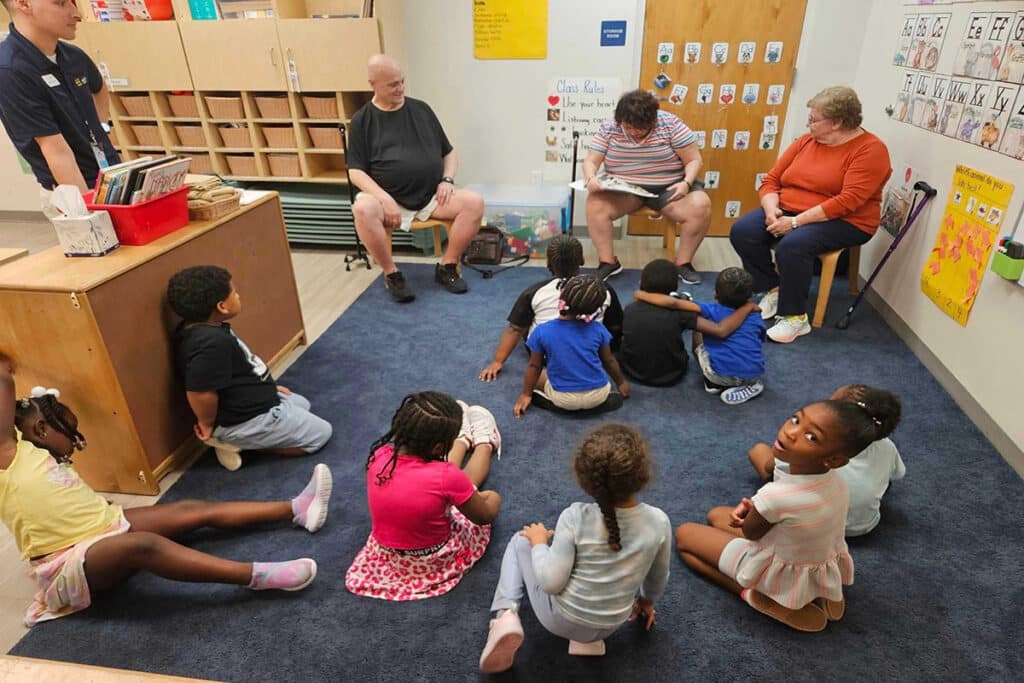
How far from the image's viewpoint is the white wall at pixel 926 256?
2254 millimetres

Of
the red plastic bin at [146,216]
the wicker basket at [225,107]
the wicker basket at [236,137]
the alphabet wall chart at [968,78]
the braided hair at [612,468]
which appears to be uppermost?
the alphabet wall chart at [968,78]

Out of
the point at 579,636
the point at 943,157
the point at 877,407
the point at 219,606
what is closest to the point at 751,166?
the point at 943,157

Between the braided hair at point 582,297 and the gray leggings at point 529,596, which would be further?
the braided hair at point 582,297

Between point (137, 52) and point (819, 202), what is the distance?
425 centimetres

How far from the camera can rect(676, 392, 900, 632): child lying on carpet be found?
134 centimetres

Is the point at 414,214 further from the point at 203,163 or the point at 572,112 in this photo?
the point at 203,163

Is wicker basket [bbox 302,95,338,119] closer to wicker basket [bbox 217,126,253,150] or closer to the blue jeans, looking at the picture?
wicker basket [bbox 217,126,253,150]

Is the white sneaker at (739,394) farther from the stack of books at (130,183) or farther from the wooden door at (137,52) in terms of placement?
the wooden door at (137,52)

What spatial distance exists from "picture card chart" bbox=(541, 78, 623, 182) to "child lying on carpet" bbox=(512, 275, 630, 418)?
7.32ft

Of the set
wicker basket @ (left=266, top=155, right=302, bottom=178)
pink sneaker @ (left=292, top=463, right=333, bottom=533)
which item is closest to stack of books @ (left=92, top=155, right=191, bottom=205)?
pink sneaker @ (left=292, top=463, right=333, bottom=533)

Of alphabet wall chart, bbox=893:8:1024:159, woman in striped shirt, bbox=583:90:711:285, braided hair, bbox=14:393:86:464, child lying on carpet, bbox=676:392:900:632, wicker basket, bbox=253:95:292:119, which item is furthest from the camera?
wicker basket, bbox=253:95:292:119

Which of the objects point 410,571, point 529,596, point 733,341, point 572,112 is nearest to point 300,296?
Result: point 572,112

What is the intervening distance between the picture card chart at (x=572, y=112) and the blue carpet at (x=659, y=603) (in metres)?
2.20

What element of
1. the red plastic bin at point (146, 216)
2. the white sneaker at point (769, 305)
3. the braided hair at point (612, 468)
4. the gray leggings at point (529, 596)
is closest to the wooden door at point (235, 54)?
the red plastic bin at point (146, 216)
